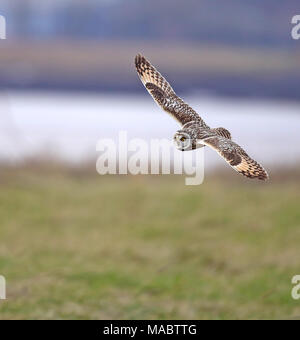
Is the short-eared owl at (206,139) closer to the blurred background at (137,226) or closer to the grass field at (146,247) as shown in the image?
the blurred background at (137,226)

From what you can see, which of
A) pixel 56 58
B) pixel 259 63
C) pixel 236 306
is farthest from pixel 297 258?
pixel 56 58

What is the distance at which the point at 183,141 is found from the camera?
13.0 feet

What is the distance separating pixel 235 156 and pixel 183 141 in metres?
0.28

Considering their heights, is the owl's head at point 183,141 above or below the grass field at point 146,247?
below

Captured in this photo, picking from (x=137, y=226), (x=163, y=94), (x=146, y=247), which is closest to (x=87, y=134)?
(x=137, y=226)

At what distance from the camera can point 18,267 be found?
10.4 m

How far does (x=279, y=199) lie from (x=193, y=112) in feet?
41.9

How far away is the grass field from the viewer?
966cm

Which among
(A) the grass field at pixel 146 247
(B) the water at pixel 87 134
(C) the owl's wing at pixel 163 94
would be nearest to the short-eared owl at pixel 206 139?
(C) the owl's wing at pixel 163 94

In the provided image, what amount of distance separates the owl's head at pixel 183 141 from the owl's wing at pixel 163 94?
160 millimetres

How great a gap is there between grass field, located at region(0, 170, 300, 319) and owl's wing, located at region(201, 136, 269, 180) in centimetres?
472

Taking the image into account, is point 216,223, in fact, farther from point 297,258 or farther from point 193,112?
point 193,112

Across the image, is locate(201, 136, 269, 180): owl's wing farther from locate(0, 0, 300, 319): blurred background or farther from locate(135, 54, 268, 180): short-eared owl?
locate(0, 0, 300, 319): blurred background

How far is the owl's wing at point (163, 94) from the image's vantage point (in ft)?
14.0
